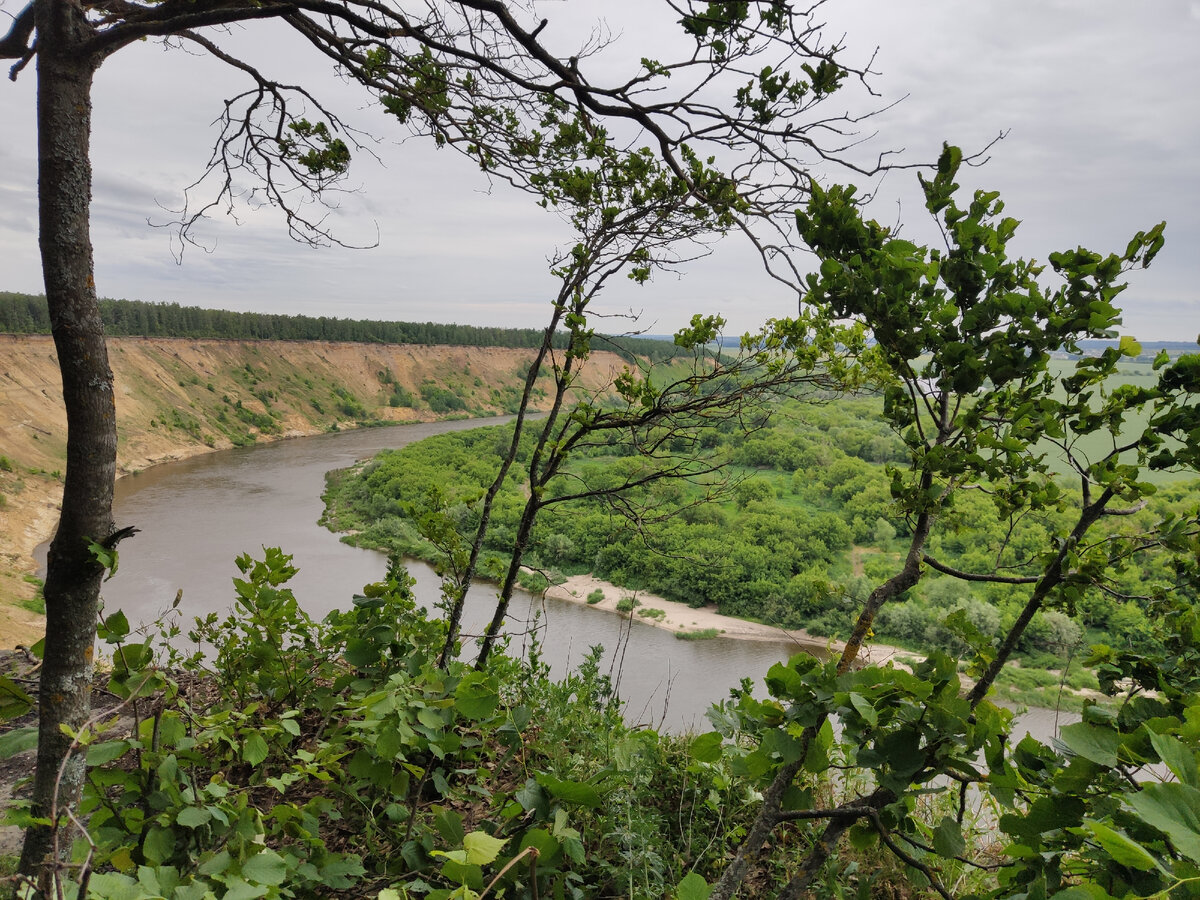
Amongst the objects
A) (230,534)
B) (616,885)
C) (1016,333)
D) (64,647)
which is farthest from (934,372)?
(230,534)

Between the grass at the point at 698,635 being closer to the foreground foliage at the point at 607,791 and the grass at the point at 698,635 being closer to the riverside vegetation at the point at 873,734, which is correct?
the riverside vegetation at the point at 873,734

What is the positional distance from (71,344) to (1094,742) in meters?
2.45

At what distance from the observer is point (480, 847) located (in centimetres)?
97

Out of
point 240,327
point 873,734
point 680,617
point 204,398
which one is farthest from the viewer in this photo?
point 240,327

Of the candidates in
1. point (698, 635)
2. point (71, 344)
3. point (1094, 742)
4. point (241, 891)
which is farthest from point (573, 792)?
point (698, 635)

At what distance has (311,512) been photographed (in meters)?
A: 23.9

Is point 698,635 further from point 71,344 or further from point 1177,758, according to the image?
point 1177,758

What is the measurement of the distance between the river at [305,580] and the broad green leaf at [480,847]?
7.92 meters

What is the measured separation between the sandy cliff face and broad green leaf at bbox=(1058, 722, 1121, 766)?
28.5 feet

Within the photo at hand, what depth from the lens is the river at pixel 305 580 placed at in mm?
13383

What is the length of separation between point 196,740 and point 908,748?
4.69 feet

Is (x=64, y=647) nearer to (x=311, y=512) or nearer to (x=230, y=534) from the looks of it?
(x=230, y=534)

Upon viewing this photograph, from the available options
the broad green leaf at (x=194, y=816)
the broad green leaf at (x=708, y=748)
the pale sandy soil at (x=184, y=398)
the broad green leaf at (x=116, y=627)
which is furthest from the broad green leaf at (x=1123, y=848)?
the pale sandy soil at (x=184, y=398)

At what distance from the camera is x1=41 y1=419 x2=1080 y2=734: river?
43.9 feet
